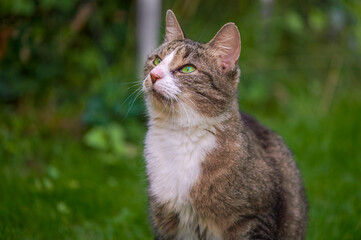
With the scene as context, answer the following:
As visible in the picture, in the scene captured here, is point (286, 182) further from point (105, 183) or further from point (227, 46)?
point (105, 183)

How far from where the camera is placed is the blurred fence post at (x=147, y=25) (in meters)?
4.19

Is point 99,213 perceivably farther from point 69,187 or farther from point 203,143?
point 203,143

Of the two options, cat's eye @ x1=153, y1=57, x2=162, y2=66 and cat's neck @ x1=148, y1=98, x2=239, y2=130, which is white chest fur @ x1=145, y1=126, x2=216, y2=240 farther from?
cat's eye @ x1=153, y1=57, x2=162, y2=66

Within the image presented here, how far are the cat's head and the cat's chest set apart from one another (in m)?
0.09

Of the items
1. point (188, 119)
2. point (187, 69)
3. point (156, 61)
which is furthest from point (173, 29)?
point (188, 119)

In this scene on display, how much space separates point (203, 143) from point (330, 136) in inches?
108

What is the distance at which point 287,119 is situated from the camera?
5.24 metres

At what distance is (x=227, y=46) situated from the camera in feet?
8.29

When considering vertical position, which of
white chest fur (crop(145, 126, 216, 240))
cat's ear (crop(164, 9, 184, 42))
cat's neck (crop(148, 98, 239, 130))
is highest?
cat's ear (crop(164, 9, 184, 42))

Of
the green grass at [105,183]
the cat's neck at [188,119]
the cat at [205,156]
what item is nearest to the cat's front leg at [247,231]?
the cat at [205,156]

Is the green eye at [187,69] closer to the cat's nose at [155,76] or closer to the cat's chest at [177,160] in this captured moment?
the cat's nose at [155,76]

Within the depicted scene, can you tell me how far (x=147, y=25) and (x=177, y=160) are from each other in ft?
7.13

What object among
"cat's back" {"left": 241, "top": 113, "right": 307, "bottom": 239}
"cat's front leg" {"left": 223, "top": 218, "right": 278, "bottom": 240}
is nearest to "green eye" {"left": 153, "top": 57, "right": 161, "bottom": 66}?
"cat's back" {"left": 241, "top": 113, "right": 307, "bottom": 239}

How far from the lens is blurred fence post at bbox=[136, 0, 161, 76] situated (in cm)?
419
